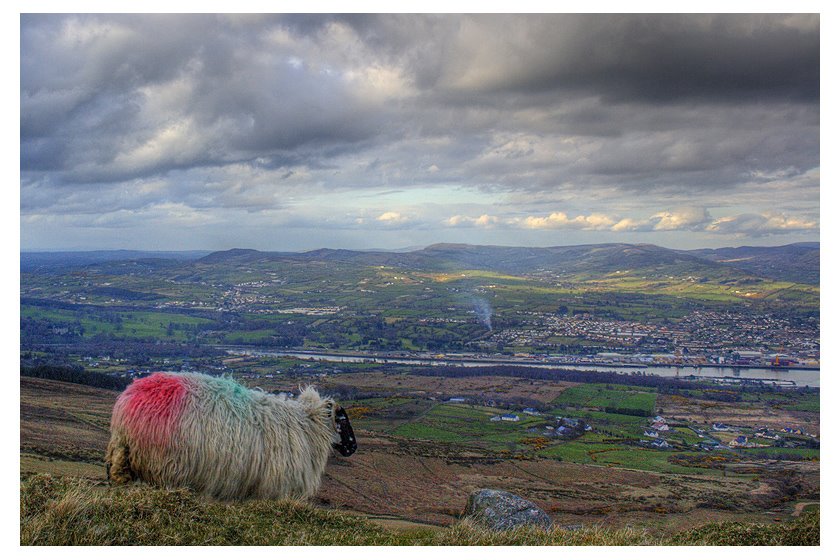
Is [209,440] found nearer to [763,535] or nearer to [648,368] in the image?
[763,535]

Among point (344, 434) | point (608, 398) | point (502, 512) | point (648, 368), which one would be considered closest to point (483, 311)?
point (648, 368)

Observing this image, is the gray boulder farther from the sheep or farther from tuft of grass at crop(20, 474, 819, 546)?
the sheep

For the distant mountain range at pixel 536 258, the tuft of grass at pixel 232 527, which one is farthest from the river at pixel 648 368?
the tuft of grass at pixel 232 527

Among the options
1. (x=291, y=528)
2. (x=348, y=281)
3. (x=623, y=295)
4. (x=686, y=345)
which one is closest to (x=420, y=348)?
(x=348, y=281)

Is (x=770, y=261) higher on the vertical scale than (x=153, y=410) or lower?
higher

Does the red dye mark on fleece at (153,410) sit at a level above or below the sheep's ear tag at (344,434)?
above

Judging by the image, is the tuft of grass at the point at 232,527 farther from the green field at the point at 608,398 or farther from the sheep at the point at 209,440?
the green field at the point at 608,398
